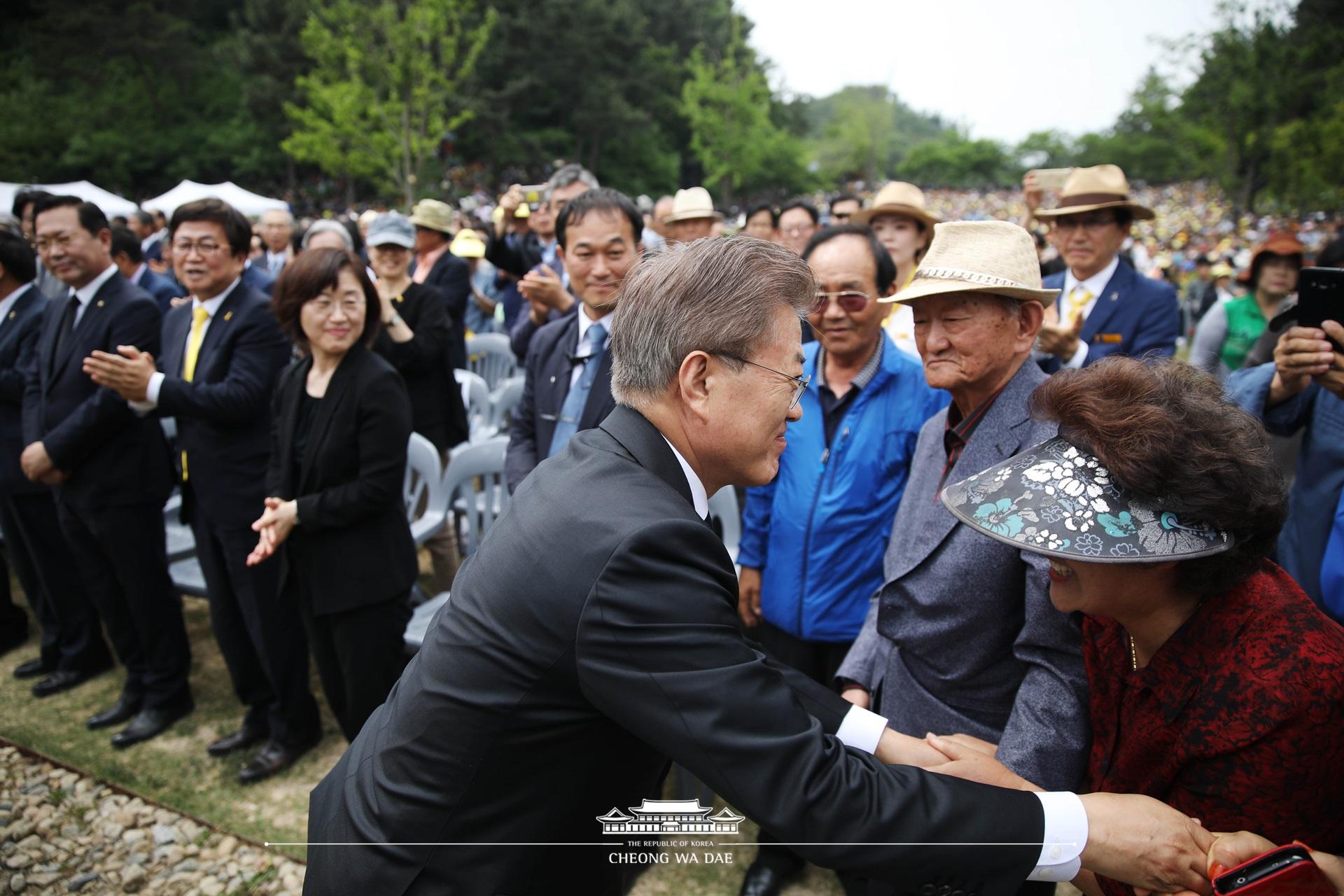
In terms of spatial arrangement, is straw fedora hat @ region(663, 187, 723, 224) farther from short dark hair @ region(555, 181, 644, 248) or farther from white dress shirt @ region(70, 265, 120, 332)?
white dress shirt @ region(70, 265, 120, 332)

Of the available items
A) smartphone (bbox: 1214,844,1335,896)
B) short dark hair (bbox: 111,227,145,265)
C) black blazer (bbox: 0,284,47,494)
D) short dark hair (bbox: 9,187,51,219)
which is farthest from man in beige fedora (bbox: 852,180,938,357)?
short dark hair (bbox: 111,227,145,265)

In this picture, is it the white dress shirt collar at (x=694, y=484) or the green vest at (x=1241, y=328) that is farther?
the green vest at (x=1241, y=328)

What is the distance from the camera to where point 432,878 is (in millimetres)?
1377

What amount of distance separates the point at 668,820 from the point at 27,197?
602 centimetres

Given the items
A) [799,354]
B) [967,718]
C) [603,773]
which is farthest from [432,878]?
[967,718]

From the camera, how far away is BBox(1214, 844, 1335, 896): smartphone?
4.19 ft

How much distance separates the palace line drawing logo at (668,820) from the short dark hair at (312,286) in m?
2.46

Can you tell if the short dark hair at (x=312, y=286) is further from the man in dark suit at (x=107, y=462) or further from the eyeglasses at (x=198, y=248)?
the man in dark suit at (x=107, y=462)

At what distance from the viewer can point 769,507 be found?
9.73 feet

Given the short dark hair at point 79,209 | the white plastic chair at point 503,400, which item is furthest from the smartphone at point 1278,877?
the white plastic chair at point 503,400

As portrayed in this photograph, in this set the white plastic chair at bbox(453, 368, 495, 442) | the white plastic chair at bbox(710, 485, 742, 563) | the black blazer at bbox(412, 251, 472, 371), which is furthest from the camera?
the white plastic chair at bbox(453, 368, 495, 442)

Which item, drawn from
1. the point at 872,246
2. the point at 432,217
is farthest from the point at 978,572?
the point at 432,217

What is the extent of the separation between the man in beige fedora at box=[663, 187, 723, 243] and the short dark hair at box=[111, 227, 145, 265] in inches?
157

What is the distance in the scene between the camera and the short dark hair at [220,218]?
3.76 metres
